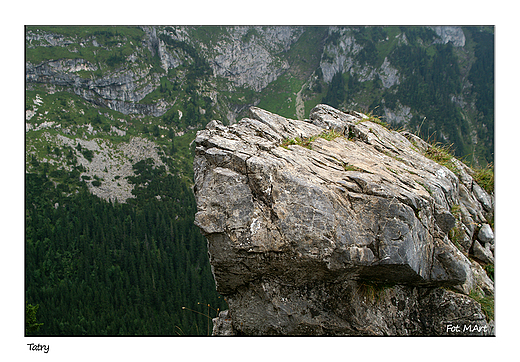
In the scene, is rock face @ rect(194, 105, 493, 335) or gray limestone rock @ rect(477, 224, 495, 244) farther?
gray limestone rock @ rect(477, 224, 495, 244)

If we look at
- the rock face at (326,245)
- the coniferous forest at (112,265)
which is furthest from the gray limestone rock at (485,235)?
the coniferous forest at (112,265)

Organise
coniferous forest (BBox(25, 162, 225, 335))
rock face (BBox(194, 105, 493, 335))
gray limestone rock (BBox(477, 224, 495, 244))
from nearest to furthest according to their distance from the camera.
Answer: rock face (BBox(194, 105, 493, 335)) → gray limestone rock (BBox(477, 224, 495, 244)) → coniferous forest (BBox(25, 162, 225, 335))

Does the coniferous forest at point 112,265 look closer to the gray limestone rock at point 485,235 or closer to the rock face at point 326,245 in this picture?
the gray limestone rock at point 485,235

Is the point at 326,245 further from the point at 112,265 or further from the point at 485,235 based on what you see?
the point at 112,265

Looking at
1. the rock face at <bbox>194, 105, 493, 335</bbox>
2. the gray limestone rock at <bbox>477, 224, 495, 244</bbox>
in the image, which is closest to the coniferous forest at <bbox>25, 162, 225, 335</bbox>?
the gray limestone rock at <bbox>477, 224, 495, 244</bbox>

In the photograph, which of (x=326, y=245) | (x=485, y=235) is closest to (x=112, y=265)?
(x=485, y=235)

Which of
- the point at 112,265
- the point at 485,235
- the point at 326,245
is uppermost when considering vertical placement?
the point at 326,245

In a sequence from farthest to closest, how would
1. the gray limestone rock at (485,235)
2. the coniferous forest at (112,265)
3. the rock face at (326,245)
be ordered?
the coniferous forest at (112,265) < the gray limestone rock at (485,235) < the rock face at (326,245)

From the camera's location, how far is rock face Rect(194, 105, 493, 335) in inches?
317

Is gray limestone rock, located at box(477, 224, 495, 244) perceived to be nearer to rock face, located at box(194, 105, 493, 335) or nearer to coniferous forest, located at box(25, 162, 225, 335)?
rock face, located at box(194, 105, 493, 335)

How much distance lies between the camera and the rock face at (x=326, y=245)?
26.4 ft

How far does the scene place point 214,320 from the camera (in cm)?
1160

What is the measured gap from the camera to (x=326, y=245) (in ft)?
25.9

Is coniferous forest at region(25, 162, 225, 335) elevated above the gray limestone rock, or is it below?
below
